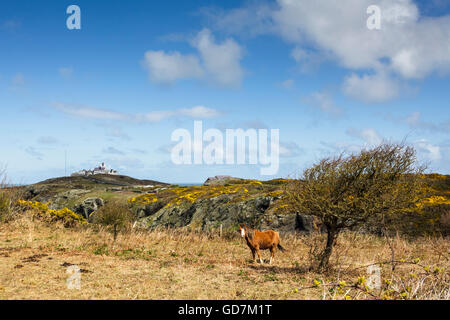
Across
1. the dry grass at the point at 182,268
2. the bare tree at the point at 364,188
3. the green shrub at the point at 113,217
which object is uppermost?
the bare tree at the point at 364,188

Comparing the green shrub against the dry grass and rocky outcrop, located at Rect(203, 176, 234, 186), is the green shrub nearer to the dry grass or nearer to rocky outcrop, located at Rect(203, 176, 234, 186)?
the dry grass

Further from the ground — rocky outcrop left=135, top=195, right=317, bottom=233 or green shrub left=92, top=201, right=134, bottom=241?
green shrub left=92, top=201, right=134, bottom=241

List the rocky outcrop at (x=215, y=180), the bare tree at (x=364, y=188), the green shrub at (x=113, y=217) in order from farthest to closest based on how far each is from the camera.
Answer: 1. the rocky outcrop at (x=215, y=180)
2. the green shrub at (x=113, y=217)
3. the bare tree at (x=364, y=188)

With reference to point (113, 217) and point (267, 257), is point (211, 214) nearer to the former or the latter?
point (113, 217)

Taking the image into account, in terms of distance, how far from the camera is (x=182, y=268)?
13938 mm

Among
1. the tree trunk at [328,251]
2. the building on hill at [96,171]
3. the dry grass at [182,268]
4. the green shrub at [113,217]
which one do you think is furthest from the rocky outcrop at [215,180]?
the building on hill at [96,171]

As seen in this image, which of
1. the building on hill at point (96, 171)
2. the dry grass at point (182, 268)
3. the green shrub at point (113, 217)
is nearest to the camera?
the dry grass at point (182, 268)

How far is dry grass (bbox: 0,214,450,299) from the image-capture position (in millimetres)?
9553

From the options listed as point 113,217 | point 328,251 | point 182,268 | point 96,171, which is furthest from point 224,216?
point 96,171

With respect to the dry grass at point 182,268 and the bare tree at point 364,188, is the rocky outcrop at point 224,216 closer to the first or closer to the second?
the dry grass at point 182,268

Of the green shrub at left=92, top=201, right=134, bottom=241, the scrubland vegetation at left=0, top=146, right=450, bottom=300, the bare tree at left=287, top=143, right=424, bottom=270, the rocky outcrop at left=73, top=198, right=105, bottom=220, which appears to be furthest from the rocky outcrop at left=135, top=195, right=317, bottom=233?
the bare tree at left=287, top=143, right=424, bottom=270

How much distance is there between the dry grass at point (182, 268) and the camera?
31.3ft
